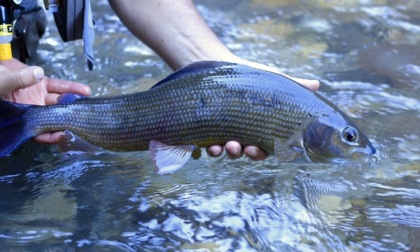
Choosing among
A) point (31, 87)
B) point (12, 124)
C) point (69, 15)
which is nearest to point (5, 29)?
point (31, 87)

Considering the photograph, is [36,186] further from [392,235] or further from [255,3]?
[255,3]

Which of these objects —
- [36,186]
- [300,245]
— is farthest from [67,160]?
[300,245]

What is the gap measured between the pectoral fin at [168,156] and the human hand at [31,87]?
0.43 metres

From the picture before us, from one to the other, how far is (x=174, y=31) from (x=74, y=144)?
86cm

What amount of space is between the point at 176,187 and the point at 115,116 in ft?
1.47

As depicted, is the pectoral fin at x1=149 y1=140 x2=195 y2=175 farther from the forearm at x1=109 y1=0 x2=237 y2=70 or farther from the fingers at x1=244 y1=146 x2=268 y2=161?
the forearm at x1=109 y1=0 x2=237 y2=70

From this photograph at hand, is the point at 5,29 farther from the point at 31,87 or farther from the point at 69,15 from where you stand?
the point at 69,15

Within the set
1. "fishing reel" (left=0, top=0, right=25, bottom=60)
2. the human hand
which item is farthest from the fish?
"fishing reel" (left=0, top=0, right=25, bottom=60)

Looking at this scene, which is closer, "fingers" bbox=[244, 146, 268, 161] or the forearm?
"fingers" bbox=[244, 146, 268, 161]

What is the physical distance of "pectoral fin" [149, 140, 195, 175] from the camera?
2.38m

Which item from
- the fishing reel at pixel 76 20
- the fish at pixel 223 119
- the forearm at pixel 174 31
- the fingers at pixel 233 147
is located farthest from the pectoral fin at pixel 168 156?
the fishing reel at pixel 76 20

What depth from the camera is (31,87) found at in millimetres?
2971

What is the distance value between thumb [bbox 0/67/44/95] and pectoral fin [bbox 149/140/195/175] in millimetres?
549

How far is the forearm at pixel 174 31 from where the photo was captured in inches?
120
